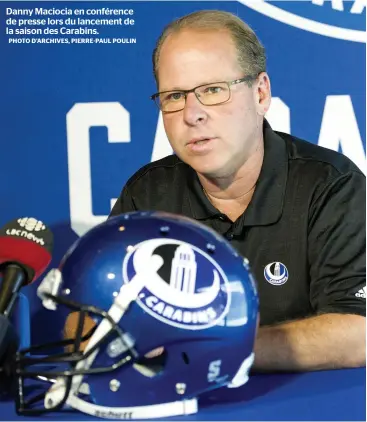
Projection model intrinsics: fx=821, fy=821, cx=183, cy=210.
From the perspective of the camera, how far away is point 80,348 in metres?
1.18

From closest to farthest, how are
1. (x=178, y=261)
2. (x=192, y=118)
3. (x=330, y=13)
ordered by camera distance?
(x=178, y=261) → (x=192, y=118) → (x=330, y=13)

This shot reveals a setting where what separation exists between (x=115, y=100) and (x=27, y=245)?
2.88 ft

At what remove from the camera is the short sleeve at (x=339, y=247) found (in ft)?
4.99

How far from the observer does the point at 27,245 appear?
1.36 m

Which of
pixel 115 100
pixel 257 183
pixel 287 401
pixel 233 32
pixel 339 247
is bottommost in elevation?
pixel 287 401

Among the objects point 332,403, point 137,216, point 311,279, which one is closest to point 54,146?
point 311,279

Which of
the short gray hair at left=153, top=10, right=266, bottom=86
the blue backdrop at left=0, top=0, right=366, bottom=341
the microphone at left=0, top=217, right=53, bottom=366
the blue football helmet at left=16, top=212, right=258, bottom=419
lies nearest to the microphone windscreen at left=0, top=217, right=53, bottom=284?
the microphone at left=0, top=217, right=53, bottom=366

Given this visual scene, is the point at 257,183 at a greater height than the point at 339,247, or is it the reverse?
the point at 257,183

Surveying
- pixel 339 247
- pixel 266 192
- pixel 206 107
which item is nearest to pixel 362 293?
pixel 339 247

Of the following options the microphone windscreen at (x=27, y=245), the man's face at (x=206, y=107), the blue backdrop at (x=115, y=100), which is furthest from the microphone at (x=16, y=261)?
the blue backdrop at (x=115, y=100)

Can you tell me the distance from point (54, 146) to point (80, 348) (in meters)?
1.08

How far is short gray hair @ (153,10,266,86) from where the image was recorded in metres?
1.67

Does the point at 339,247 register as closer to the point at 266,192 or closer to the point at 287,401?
the point at 266,192

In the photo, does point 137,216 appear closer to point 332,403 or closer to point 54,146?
point 332,403
